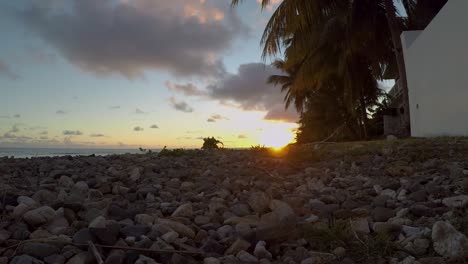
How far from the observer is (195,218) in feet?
8.80

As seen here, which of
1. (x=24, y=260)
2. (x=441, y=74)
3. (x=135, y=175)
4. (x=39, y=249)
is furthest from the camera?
(x=441, y=74)

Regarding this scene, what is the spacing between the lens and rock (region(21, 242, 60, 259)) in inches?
76.3

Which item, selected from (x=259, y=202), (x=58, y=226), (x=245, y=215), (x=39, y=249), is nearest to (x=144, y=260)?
(x=39, y=249)

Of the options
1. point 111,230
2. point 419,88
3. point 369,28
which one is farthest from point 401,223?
point 369,28

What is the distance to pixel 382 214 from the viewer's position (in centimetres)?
263

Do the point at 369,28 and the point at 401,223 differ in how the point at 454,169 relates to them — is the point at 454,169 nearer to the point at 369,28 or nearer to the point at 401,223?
the point at 401,223

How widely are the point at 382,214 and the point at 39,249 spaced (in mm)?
1919

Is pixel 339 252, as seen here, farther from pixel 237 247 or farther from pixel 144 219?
pixel 144 219

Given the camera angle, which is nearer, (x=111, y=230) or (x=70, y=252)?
(x=70, y=252)

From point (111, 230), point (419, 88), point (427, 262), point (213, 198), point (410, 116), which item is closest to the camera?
point (427, 262)

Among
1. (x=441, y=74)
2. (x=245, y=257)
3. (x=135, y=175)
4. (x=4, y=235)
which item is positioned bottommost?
(x=245, y=257)

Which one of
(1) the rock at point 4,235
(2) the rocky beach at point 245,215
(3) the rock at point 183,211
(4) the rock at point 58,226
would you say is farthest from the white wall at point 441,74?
(1) the rock at point 4,235

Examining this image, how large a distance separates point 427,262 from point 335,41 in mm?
14197

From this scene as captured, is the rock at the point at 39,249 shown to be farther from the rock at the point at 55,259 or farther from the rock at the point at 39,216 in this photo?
the rock at the point at 39,216
